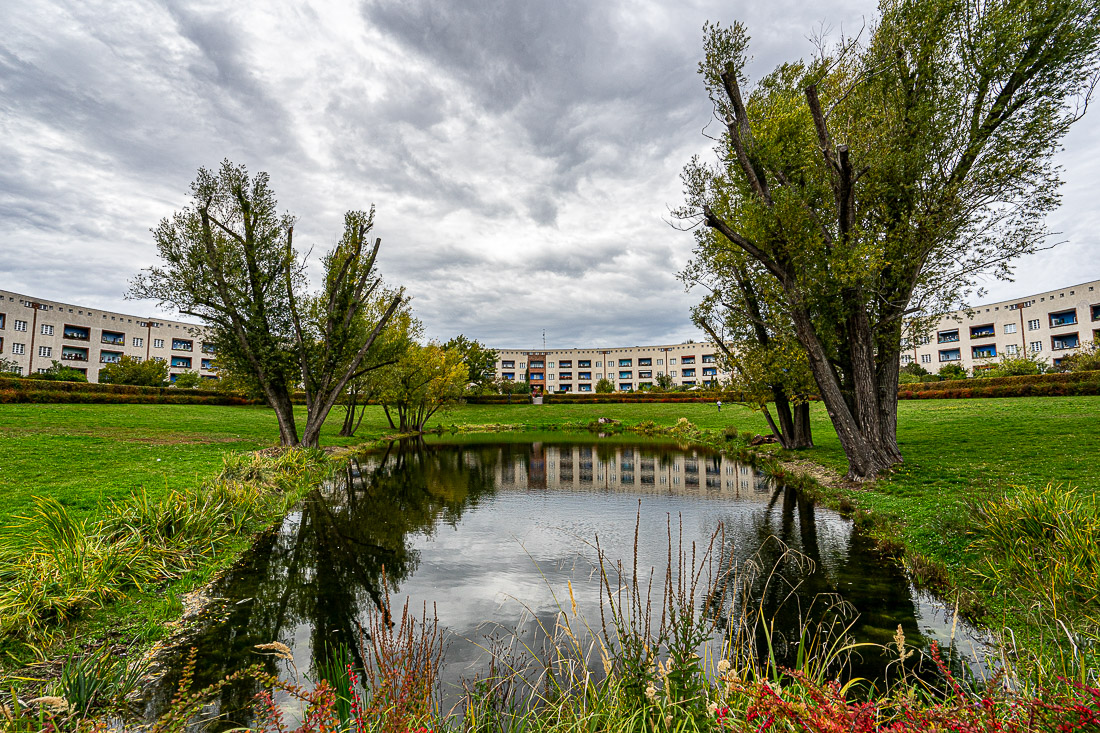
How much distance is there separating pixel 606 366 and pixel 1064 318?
7453 centimetres

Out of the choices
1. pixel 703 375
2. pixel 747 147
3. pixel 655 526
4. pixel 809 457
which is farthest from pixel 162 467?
pixel 703 375

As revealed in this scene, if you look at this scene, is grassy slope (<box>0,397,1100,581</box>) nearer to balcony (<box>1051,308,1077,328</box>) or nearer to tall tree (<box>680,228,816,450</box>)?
tall tree (<box>680,228,816,450</box>)

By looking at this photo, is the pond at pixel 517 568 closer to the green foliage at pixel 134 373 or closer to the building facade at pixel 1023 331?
the green foliage at pixel 134 373

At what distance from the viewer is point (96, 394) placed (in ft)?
120

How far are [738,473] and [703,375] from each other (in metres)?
90.5

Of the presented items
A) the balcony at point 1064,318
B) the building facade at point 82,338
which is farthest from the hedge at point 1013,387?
the building facade at point 82,338

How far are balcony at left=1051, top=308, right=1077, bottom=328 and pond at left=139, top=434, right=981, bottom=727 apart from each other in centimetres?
7012

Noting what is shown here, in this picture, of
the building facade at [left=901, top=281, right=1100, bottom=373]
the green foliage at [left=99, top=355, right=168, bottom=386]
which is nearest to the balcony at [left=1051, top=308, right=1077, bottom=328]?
the building facade at [left=901, top=281, right=1100, bottom=373]

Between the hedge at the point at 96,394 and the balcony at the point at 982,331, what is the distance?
8899cm

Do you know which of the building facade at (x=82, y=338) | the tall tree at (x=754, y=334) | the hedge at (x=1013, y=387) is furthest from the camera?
the building facade at (x=82, y=338)

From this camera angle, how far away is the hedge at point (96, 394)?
32375 mm

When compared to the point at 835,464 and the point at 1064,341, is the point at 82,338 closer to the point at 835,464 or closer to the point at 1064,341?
the point at 835,464

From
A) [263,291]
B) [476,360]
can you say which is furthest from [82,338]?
[263,291]

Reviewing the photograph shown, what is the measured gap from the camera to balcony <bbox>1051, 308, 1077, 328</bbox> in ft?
198
